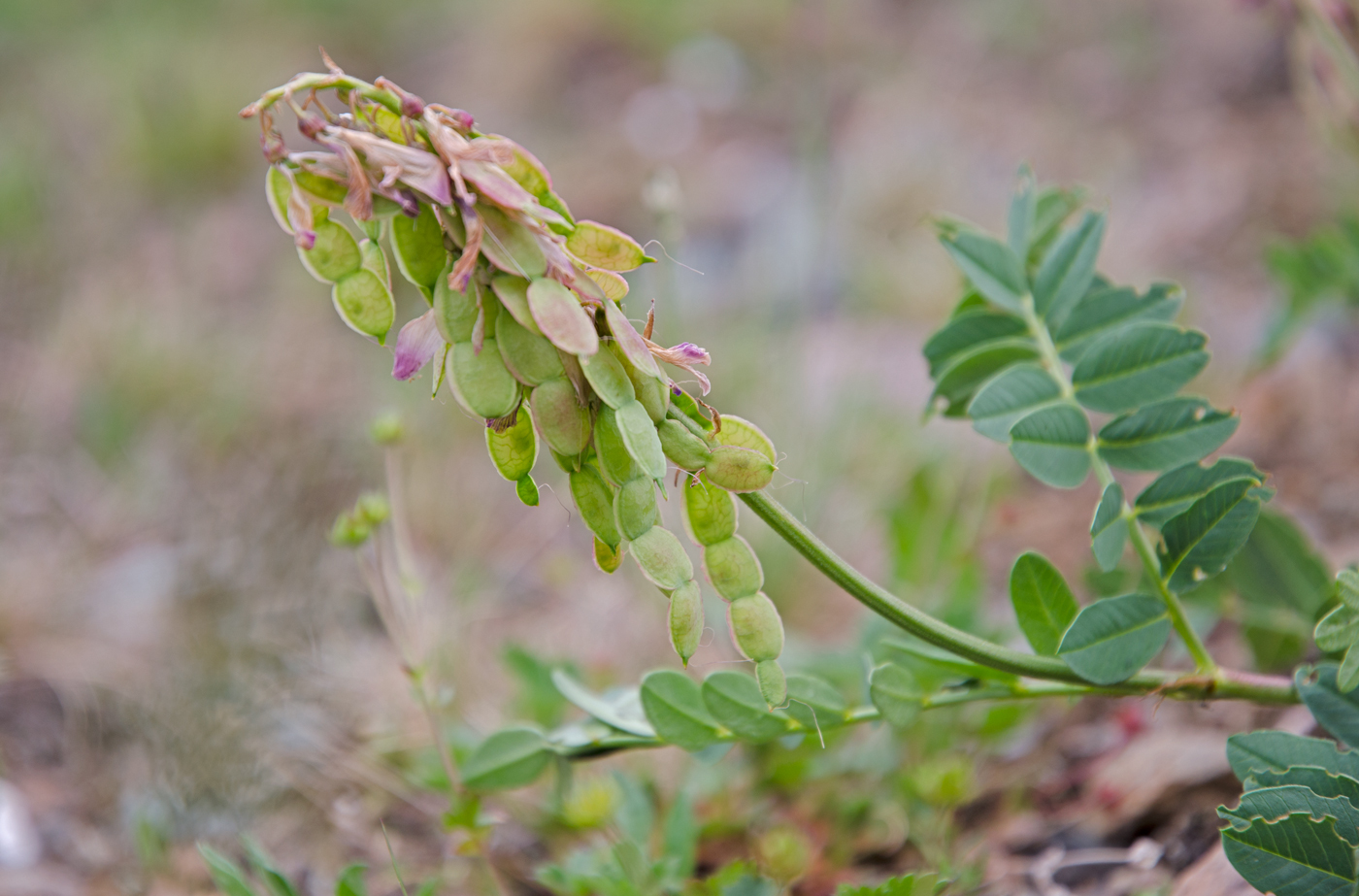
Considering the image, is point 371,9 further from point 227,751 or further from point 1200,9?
point 227,751

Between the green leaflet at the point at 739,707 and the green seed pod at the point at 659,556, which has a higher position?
the green seed pod at the point at 659,556

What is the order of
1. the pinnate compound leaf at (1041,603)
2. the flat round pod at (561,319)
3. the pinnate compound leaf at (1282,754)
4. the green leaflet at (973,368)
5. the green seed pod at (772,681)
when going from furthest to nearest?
the green leaflet at (973,368)
the pinnate compound leaf at (1041,603)
the pinnate compound leaf at (1282,754)
the green seed pod at (772,681)
the flat round pod at (561,319)

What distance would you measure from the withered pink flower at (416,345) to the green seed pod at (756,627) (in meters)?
0.27

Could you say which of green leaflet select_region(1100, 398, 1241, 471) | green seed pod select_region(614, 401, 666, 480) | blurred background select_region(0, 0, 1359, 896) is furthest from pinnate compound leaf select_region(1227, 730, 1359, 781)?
green seed pod select_region(614, 401, 666, 480)

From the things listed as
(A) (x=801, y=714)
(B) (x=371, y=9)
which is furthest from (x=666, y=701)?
(B) (x=371, y=9)

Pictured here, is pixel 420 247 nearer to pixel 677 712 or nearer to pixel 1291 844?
pixel 677 712

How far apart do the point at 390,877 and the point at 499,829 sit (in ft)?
0.59

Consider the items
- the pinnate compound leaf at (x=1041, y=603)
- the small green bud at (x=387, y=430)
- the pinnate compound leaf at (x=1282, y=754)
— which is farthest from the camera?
the small green bud at (x=387, y=430)

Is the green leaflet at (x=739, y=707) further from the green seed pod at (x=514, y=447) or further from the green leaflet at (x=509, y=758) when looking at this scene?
the green seed pod at (x=514, y=447)

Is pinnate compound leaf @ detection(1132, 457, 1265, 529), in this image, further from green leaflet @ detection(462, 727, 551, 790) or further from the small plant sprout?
green leaflet @ detection(462, 727, 551, 790)

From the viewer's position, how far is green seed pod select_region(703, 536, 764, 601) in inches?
29.4

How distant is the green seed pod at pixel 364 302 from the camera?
0.68m

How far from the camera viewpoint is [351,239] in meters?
0.69

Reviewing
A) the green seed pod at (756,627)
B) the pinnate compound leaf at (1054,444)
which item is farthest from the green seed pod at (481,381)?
the pinnate compound leaf at (1054,444)
